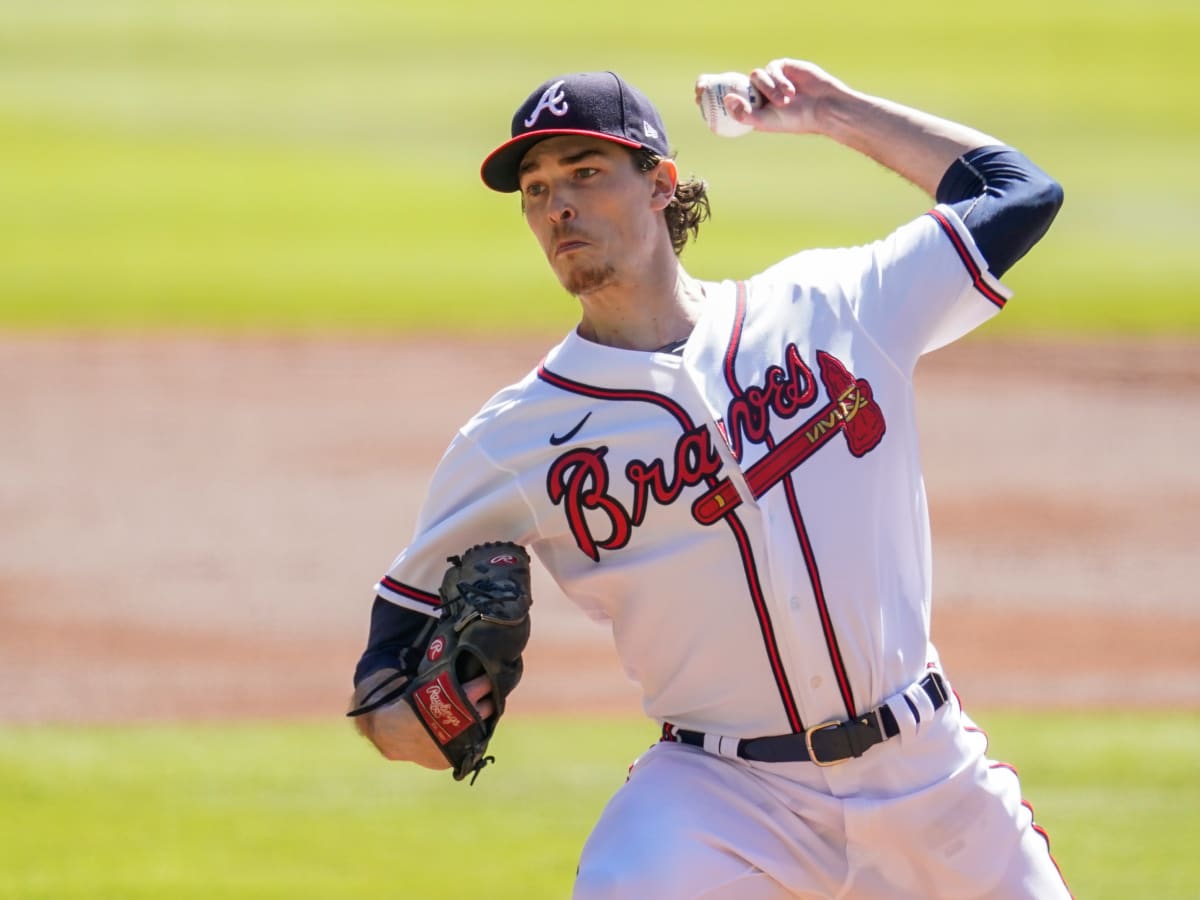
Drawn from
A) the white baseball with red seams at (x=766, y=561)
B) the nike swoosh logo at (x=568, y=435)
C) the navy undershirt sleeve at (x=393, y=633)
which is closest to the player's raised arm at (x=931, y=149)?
the white baseball with red seams at (x=766, y=561)

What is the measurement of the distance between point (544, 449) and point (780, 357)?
49 centimetres

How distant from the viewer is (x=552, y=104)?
3.42 meters

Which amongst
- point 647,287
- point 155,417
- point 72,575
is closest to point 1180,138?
point 155,417

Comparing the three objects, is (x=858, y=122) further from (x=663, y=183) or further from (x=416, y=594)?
(x=416, y=594)

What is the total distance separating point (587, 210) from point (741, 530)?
0.69 meters

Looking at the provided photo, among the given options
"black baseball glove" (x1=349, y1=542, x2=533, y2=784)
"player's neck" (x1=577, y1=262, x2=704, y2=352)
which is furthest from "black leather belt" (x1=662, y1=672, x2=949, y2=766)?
"player's neck" (x1=577, y1=262, x2=704, y2=352)

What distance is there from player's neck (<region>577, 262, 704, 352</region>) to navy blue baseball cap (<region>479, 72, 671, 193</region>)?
28 centimetres

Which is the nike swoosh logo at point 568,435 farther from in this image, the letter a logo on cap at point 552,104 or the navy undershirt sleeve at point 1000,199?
the navy undershirt sleeve at point 1000,199

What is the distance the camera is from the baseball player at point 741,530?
3.28 meters

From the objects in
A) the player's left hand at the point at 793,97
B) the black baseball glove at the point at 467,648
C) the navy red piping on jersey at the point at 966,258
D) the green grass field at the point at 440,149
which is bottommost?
the black baseball glove at the point at 467,648

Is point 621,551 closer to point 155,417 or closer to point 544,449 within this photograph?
point 544,449

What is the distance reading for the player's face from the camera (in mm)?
3424

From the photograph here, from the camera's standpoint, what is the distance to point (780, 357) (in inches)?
135

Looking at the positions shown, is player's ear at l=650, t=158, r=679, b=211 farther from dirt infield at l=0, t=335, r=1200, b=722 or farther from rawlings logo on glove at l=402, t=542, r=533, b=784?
dirt infield at l=0, t=335, r=1200, b=722
